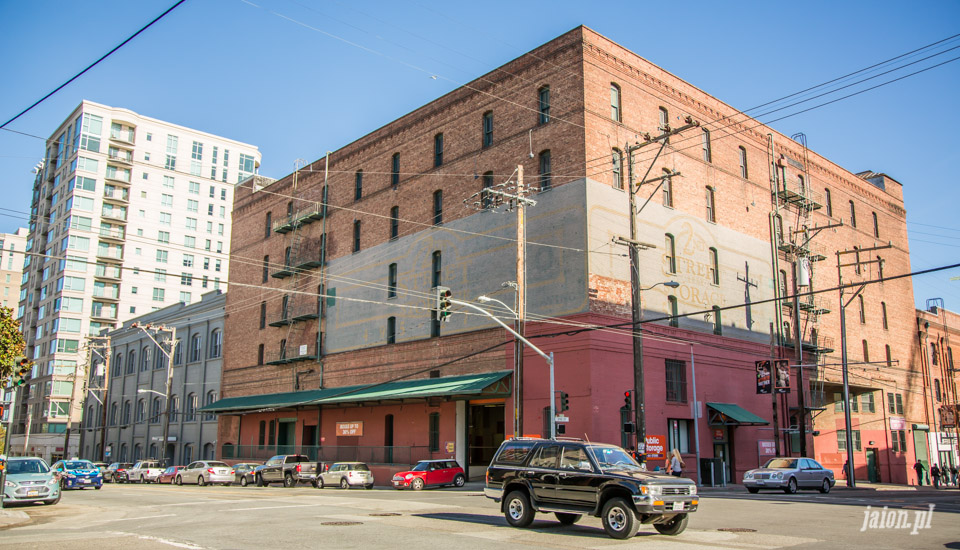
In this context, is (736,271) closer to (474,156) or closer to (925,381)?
(474,156)

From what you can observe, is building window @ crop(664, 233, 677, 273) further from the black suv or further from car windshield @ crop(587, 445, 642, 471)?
car windshield @ crop(587, 445, 642, 471)

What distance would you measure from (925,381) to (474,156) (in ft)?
134

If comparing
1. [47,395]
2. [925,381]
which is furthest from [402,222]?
[47,395]

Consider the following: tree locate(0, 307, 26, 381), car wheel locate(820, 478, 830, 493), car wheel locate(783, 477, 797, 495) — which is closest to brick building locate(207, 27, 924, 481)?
car wheel locate(820, 478, 830, 493)

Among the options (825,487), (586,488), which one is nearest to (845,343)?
(825,487)

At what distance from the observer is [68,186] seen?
92.2 m

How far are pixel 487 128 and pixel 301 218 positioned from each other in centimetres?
1802

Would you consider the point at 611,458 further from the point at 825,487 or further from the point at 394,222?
the point at 394,222

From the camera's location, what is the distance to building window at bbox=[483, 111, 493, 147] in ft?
127

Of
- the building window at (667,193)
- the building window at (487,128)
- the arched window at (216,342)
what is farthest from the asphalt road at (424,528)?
the arched window at (216,342)

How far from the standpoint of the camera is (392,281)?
143ft

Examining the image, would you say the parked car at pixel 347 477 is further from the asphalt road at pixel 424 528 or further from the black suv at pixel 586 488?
the black suv at pixel 586 488

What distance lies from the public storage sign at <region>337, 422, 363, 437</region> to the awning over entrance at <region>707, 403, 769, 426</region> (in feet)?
64.9

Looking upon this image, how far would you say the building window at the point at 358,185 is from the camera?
47219mm
